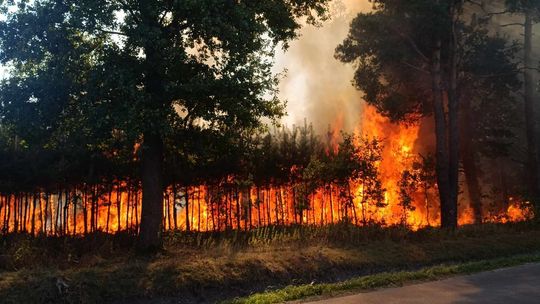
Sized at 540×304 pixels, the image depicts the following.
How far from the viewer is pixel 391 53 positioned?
23312 millimetres

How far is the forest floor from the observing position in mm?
10625

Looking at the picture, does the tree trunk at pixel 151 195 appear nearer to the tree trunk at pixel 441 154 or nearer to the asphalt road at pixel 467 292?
the asphalt road at pixel 467 292

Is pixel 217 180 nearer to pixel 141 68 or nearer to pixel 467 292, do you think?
pixel 141 68

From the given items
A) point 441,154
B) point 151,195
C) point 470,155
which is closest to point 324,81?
point 470,155

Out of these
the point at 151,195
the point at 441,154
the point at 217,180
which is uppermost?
the point at 441,154

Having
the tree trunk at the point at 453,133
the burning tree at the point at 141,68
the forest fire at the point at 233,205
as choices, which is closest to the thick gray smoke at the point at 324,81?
the forest fire at the point at 233,205

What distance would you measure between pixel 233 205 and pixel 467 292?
18186 mm

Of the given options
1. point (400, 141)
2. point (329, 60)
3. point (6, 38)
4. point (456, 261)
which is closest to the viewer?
point (6, 38)

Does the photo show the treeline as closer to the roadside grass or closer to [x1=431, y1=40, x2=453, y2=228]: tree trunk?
[x1=431, y1=40, x2=453, y2=228]: tree trunk

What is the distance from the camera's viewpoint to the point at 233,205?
26.9 meters

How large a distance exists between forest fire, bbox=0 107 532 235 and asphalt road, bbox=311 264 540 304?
1067cm

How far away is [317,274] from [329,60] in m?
43.9

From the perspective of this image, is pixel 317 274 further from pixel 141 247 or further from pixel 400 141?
pixel 400 141

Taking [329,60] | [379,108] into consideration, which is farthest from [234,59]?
[329,60]
